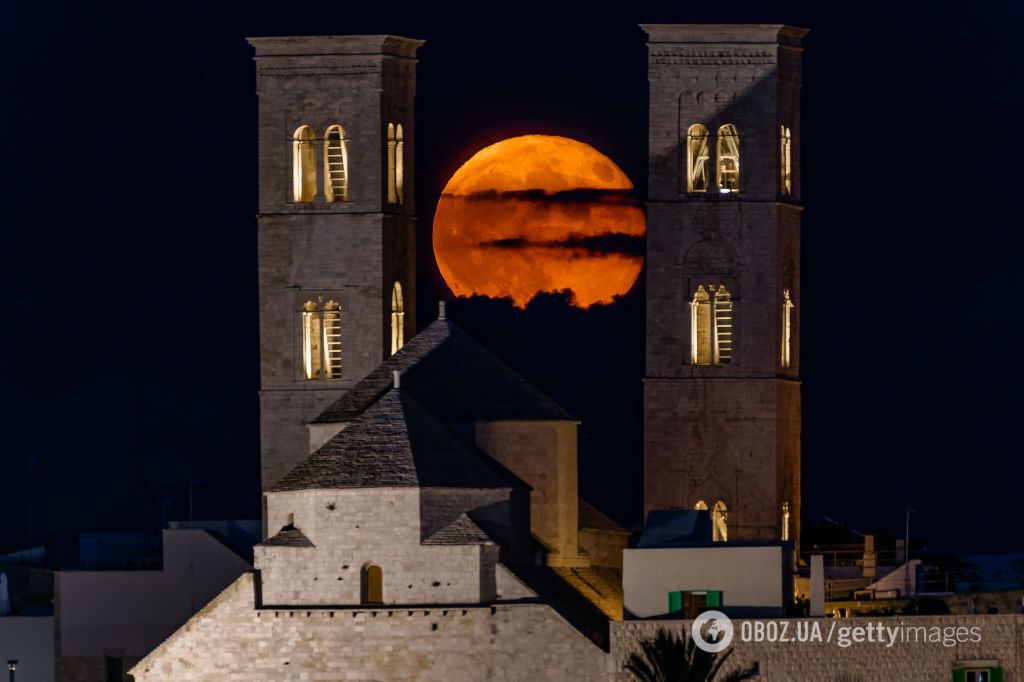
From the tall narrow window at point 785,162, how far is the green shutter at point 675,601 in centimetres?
1456

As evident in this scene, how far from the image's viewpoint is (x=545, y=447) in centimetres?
7856

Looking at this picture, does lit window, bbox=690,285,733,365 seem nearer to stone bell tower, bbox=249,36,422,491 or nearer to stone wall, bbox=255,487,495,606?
stone bell tower, bbox=249,36,422,491

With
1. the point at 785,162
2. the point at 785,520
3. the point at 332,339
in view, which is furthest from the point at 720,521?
the point at 332,339

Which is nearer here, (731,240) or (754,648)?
(754,648)

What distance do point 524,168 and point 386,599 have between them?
17245mm

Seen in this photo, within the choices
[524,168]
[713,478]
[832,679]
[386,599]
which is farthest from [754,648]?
[524,168]

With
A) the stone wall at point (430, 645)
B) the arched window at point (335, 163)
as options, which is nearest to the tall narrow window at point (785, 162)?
the arched window at point (335, 163)

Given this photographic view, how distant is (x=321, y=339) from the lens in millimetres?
85750

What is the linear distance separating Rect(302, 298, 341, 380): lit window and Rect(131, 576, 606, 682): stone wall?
13.5 metres

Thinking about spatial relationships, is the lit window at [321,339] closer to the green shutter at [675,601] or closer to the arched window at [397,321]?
the arched window at [397,321]

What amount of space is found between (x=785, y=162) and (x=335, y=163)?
33.4ft

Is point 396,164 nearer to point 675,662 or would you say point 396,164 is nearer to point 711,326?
point 711,326

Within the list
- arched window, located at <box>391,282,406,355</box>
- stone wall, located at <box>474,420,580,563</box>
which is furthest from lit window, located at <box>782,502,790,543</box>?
arched window, located at <box>391,282,406,355</box>

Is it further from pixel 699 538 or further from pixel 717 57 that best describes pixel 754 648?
pixel 717 57
